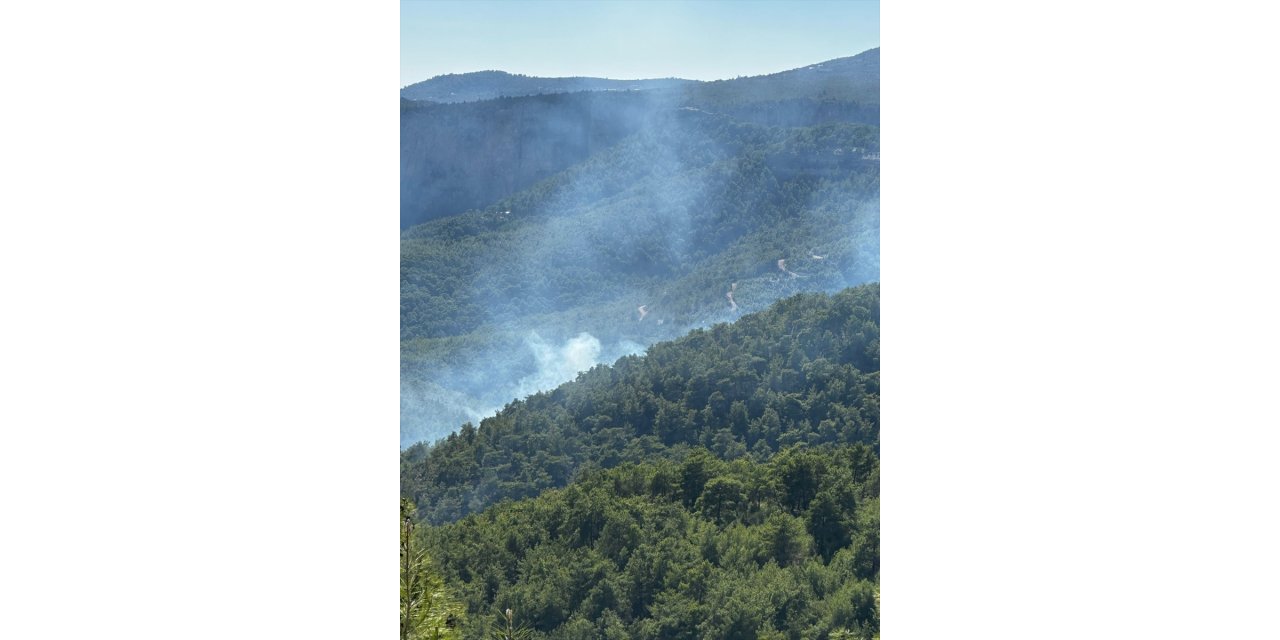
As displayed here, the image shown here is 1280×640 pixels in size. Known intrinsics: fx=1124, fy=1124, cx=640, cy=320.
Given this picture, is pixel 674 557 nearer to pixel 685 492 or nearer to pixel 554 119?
pixel 685 492

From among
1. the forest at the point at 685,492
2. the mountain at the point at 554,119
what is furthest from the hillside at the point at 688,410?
the mountain at the point at 554,119

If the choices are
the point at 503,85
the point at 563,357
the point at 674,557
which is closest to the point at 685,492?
the point at 674,557

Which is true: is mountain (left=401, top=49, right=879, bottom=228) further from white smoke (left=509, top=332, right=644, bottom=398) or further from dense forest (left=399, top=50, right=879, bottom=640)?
white smoke (left=509, top=332, right=644, bottom=398)

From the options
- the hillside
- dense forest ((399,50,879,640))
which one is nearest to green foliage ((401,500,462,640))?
dense forest ((399,50,879,640))

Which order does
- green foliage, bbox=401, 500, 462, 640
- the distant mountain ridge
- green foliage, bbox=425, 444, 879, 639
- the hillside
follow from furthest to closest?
→ the hillside, the distant mountain ridge, green foliage, bbox=425, 444, 879, 639, green foliage, bbox=401, 500, 462, 640

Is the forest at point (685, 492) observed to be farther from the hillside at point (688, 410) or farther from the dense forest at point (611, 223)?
the dense forest at point (611, 223)

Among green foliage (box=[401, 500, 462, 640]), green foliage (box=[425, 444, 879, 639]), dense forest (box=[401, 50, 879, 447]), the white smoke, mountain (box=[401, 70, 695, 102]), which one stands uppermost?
mountain (box=[401, 70, 695, 102])
